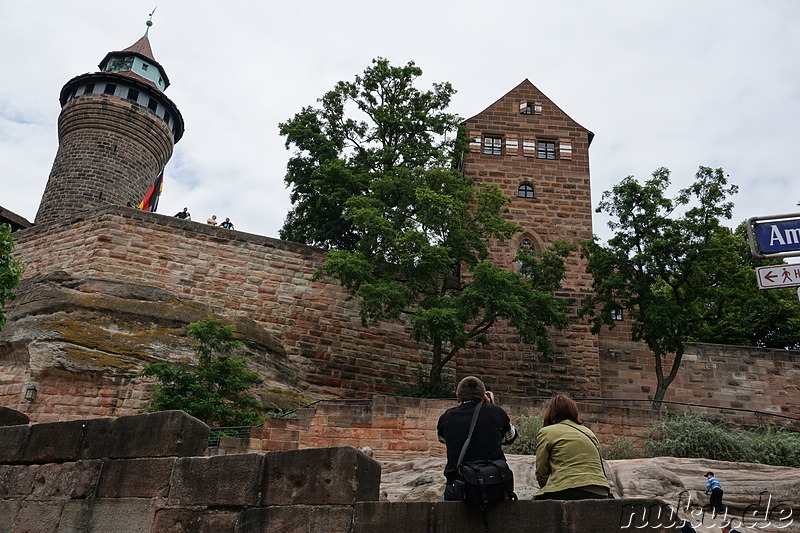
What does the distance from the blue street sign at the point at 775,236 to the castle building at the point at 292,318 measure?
11.8 metres

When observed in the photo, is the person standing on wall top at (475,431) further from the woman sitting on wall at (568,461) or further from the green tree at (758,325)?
the green tree at (758,325)

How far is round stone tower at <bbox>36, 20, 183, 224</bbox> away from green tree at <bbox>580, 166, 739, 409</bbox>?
754 inches

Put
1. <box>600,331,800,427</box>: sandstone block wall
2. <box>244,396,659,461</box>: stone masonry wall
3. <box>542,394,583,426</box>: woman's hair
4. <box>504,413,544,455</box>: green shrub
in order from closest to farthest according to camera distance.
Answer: <box>542,394,583,426</box>: woman's hair < <box>504,413,544,455</box>: green shrub < <box>244,396,659,461</box>: stone masonry wall < <box>600,331,800,427</box>: sandstone block wall

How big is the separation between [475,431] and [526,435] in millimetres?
8081

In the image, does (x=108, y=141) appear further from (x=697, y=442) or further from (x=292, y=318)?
(x=697, y=442)

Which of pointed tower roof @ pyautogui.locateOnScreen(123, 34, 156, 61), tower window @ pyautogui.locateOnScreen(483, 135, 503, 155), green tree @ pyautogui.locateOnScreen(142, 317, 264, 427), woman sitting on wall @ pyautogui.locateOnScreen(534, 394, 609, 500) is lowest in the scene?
woman sitting on wall @ pyautogui.locateOnScreen(534, 394, 609, 500)

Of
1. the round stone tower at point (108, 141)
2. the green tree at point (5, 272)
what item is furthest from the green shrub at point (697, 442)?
the round stone tower at point (108, 141)

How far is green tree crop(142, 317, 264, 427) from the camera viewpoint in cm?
1366

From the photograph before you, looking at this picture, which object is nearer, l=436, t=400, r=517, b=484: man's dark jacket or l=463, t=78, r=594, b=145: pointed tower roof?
l=436, t=400, r=517, b=484: man's dark jacket

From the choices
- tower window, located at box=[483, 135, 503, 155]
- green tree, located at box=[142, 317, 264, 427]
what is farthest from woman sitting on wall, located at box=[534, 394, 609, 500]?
tower window, located at box=[483, 135, 503, 155]

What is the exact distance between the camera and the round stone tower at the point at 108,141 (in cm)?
2888

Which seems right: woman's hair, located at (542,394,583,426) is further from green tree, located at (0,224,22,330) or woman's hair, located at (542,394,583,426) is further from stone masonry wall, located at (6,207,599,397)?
stone masonry wall, located at (6,207,599,397)

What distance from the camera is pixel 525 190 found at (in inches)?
912

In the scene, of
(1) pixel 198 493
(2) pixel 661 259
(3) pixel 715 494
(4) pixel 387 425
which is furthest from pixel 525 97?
(1) pixel 198 493
